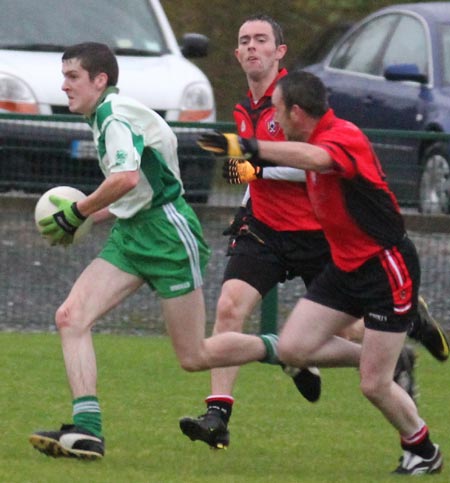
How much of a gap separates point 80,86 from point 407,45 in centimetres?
763

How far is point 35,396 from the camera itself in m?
9.34

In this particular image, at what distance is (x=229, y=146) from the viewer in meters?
6.78

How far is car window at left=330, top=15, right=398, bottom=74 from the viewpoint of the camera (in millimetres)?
15117

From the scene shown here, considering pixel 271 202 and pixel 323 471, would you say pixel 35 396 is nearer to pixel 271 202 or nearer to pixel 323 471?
pixel 271 202

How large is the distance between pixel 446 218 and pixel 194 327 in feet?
15.3

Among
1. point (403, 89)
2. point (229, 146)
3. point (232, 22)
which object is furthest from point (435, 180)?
point (232, 22)

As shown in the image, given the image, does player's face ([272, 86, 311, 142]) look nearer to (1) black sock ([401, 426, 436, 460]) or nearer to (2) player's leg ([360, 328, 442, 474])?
(2) player's leg ([360, 328, 442, 474])

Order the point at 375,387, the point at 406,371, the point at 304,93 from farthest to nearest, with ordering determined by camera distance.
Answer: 1. the point at 406,371
2. the point at 375,387
3. the point at 304,93

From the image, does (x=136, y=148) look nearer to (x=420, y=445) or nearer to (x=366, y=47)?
(x=420, y=445)

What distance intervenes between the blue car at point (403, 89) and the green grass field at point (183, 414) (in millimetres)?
1421

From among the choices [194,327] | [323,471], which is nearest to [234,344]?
[194,327]

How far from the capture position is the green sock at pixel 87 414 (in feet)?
24.3

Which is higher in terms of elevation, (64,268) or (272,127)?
(272,127)

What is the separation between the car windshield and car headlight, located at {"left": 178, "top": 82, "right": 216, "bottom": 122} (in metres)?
0.80
